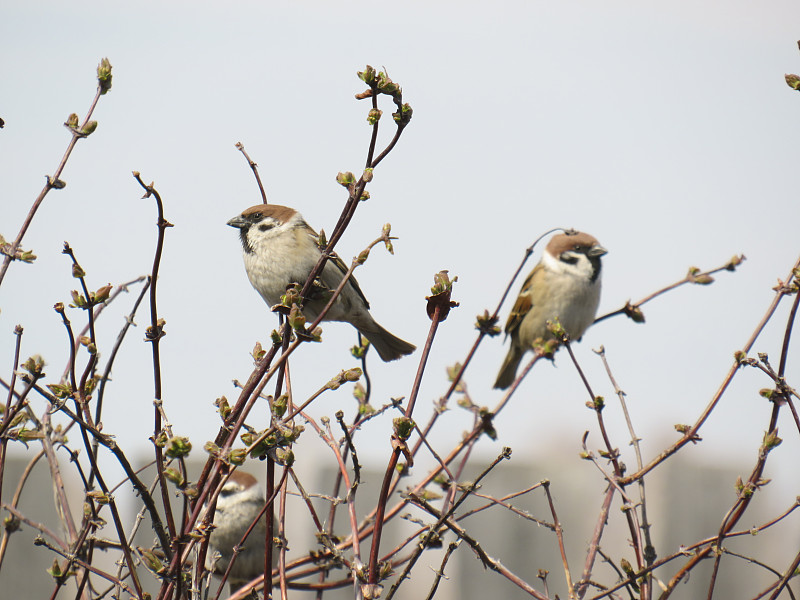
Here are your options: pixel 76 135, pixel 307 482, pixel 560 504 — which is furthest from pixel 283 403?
pixel 560 504

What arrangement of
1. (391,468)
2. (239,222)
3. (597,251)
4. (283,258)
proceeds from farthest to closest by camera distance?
(597,251)
(239,222)
(283,258)
(391,468)

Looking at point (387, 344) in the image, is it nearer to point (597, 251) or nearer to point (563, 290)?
point (563, 290)

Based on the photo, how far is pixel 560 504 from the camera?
590 cm

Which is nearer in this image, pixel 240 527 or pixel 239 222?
pixel 239 222

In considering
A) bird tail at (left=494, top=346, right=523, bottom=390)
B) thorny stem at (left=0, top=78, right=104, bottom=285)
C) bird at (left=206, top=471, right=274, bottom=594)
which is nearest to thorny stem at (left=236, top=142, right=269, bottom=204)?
thorny stem at (left=0, top=78, right=104, bottom=285)

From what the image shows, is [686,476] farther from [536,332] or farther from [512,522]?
[536,332]

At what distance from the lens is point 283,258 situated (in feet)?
9.04

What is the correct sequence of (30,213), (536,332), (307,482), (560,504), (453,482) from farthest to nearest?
(560,504) → (307,482) → (536,332) → (453,482) → (30,213)

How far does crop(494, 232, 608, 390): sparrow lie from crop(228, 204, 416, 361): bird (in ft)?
3.55

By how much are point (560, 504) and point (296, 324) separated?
5048mm

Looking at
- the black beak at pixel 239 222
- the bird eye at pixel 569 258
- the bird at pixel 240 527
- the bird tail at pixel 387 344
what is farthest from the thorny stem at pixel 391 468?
the bird eye at pixel 569 258

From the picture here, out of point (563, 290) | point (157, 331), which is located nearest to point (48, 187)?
point (157, 331)

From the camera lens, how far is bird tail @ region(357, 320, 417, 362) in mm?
3178

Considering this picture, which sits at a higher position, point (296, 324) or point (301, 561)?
point (296, 324)
